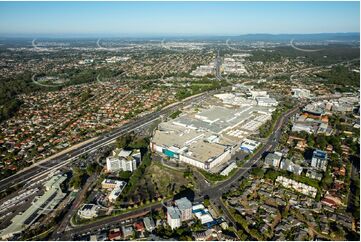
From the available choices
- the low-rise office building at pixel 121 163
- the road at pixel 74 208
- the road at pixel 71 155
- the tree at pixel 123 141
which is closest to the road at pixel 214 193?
the road at pixel 74 208

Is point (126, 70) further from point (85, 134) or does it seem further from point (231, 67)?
point (85, 134)

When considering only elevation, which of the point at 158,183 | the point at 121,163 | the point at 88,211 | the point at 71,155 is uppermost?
the point at 121,163

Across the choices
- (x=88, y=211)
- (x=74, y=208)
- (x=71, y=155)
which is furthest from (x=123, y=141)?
(x=88, y=211)

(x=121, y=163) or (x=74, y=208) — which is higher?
(x=121, y=163)

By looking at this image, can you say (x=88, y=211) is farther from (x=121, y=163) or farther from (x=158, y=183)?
(x=121, y=163)

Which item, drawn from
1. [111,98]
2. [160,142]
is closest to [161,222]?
[160,142]

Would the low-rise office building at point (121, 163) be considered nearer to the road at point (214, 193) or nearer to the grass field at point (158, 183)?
the grass field at point (158, 183)

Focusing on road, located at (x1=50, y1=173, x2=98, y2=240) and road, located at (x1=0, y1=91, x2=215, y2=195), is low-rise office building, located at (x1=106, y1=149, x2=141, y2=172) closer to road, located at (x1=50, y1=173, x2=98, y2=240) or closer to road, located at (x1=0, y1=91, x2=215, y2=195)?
road, located at (x1=50, y1=173, x2=98, y2=240)

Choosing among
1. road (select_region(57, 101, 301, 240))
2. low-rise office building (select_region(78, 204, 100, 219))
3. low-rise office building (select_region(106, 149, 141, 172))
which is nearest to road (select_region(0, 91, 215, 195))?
low-rise office building (select_region(106, 149, 141, 172))
